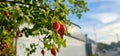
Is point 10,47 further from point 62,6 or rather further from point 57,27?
point 57,27

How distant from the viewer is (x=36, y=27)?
12.3 feet

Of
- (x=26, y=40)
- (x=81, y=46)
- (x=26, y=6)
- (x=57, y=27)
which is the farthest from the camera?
(x=81, y=46)

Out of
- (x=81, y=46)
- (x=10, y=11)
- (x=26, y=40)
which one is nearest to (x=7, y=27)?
(x=10, y=11)

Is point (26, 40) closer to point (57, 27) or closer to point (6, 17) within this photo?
point (6, 17)

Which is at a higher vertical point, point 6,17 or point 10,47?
point 6,17

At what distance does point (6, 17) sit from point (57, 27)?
2.82ft

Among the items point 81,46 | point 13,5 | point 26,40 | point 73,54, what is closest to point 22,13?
point 13,5

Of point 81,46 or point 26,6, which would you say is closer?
point 26,6

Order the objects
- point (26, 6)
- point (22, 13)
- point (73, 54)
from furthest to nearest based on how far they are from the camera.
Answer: point (73, 54)
point (26, 6)
point (22, 13)

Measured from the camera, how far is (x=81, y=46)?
82.0ft

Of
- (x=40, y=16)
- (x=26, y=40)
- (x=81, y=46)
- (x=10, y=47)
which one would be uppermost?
(x=40, y=16)

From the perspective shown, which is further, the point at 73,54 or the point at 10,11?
the point at 73,54

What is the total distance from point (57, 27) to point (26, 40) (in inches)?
286

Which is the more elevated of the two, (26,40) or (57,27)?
(57,27)
